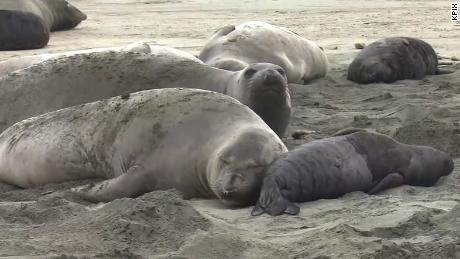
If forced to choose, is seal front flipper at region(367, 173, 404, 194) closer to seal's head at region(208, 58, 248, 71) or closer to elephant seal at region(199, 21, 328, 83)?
seal's head at region(208, 58, 248, 71)

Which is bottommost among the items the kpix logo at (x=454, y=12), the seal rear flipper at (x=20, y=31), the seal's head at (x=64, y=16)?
the kpix logo at (x=454, y=12)

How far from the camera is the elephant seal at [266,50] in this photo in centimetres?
759

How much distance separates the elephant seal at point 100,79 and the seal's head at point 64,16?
21.8ft

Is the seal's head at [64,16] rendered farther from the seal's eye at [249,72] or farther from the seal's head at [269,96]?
the seal's head at [269,96]

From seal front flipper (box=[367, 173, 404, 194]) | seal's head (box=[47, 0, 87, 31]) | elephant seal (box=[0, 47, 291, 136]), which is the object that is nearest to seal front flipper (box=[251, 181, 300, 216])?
seal front flipper (box=[367, 173, 404, 194])

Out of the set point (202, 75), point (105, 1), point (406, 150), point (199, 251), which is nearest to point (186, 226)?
point (199, 251)

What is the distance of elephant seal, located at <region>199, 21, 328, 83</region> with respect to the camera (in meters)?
7.59

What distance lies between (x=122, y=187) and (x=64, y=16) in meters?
8.72

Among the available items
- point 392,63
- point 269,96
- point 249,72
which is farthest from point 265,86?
point 392,63

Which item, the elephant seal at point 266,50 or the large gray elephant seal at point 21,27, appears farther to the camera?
the large gray elephant seal at point 21,27

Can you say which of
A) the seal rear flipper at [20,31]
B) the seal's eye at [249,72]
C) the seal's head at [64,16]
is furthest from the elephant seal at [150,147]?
the seal's head at [64,16]

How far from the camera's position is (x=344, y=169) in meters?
4.21

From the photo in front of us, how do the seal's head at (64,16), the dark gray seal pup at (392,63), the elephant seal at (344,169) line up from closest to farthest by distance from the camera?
1. the elephant seal at (344,169)
2. the dark gray seal pup at (392,63)
3. the seal's head at (64,16)

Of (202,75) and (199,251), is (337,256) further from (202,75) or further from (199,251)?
(202,75)
